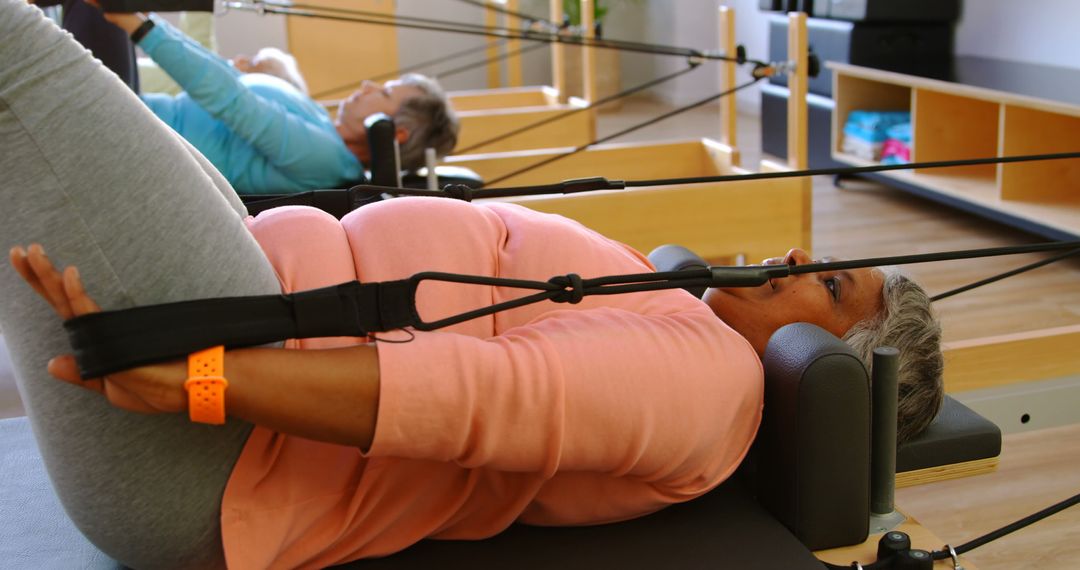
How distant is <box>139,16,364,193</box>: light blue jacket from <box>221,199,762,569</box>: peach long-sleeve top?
5.76ft

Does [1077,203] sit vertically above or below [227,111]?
below

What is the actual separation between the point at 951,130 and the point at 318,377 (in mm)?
3513

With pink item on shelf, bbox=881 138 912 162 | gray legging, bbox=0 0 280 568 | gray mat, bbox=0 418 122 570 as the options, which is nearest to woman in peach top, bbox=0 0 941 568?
gray legging, bbox=0 0 280 568

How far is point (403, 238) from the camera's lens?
1.08 meters

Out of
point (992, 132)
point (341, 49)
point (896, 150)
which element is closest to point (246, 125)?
point (341, 49)

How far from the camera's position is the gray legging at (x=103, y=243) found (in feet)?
2.75

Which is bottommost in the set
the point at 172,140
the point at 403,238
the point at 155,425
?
the point at 155,425

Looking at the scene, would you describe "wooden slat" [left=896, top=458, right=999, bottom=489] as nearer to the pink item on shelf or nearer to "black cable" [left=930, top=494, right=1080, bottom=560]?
"black cable" [left=930, top=494, right=1080, bottom=560]

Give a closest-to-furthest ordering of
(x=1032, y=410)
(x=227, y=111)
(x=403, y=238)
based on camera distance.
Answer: (x=403, y=238) < (x=1032, y=410) < (x=227, y=111)

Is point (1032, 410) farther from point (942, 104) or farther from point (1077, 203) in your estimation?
point (942, 104)

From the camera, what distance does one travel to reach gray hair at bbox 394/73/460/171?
303cm

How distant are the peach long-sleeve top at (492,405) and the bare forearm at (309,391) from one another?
19 millimetres

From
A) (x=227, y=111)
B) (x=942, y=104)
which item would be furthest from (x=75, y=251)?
(x=942, y=104)

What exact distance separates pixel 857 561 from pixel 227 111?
2.18 metres
